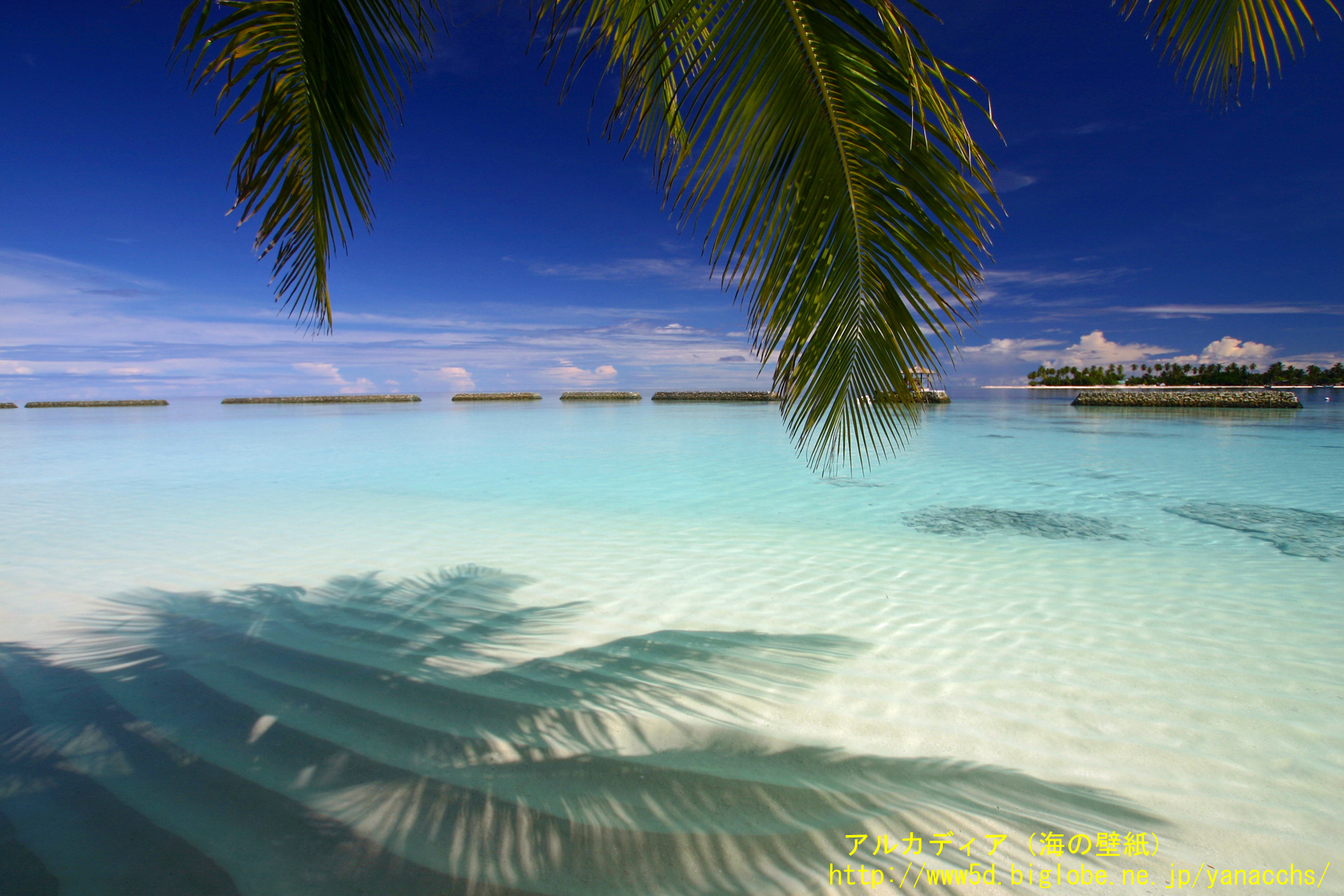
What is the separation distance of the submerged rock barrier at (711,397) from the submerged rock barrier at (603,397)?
3.01 m

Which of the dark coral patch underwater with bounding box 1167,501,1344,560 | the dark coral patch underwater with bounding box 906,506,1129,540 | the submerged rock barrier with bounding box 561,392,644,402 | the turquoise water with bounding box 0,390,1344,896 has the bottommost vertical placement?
the turquoise water with bounding box 0,390,1344,896

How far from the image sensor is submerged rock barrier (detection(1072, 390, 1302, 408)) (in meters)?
32.0

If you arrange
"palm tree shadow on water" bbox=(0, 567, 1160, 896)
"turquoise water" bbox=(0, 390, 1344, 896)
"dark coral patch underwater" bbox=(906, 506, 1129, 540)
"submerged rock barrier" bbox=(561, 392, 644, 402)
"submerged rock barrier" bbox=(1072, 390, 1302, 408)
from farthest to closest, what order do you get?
"submerged rock barrier" bbox=(561, 392, 644, 402) < "submerged rock barrier" bbox=(1072, 390, 1302, 408) < "dark coral patch underwater" bbox=(906, 506, 1129, 540) < "turquoise water" bbox=(0, 390, 1344, 896) < "palm tree shadow on water" bbox=(0, 567, 1160, 896)

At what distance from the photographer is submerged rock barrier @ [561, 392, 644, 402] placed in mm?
56562

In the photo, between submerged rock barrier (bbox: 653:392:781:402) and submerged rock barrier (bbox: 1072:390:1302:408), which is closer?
submerged rock barrier (bbox: 1072:390:1302:408)

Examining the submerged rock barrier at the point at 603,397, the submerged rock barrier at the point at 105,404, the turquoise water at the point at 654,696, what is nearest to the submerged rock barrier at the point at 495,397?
the submerged rock barrier at the point at 603,397

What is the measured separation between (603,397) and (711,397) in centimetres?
1241

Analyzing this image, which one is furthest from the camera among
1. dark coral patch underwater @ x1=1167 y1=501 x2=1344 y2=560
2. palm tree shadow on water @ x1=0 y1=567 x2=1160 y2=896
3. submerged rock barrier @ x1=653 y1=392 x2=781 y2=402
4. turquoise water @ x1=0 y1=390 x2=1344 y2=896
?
submerged rock barrier @ x1=653 y1=392 x2=781 y2=402

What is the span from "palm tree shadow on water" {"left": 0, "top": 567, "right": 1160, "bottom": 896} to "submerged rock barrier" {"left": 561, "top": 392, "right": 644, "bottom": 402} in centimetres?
5298

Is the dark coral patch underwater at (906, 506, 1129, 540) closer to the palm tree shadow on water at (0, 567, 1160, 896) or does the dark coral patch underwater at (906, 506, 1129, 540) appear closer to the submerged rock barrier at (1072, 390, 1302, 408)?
the palm tree shadow on water at (0, 567, 1160, 896)

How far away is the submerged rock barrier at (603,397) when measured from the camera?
56562 millimetres

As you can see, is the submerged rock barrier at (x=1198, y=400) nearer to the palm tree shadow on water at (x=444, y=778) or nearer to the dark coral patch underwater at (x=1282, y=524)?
the dark coral patch underwater at (x=1282, y=524)

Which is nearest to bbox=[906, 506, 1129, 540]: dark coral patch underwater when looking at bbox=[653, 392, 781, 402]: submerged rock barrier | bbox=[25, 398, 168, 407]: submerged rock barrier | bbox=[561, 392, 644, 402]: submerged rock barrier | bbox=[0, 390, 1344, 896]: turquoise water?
bbox=[0, 390, 1344, 896]: turquoise water

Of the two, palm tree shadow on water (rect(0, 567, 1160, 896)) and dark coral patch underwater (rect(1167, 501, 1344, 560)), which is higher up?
dark coral patch underwater (rect(1167, 501, 1344, 560))
